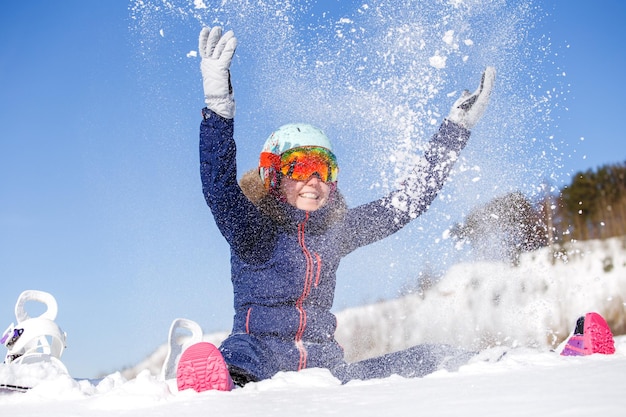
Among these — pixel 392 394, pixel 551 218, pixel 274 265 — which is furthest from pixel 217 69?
pixel 551 218

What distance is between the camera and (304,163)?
432 cm

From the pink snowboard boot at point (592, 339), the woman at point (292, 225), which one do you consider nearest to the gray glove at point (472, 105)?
the woman at point (292, 225)

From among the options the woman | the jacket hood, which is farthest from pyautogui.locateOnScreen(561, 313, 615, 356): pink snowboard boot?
the jacket hood

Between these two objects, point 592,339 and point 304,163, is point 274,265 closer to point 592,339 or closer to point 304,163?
point 304,163

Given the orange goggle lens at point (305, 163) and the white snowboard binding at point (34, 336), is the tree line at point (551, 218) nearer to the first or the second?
the orange goggle lens at point (305, 163)

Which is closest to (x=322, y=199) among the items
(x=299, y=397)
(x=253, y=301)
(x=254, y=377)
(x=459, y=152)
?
(x=253, y=301)

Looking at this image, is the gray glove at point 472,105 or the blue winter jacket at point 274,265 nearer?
the blue winter jacket at point 274,265

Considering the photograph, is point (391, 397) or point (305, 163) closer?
point (391, 397)

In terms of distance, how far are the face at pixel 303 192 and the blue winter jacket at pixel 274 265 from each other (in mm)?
69

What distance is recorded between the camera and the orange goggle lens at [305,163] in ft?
14.1

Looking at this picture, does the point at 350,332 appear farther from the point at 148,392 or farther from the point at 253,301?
the point at 148,392

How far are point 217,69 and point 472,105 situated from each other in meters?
2.17

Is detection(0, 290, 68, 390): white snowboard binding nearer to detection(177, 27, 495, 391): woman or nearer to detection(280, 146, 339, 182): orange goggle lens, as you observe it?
detection(177, 27, 495, 391): woman

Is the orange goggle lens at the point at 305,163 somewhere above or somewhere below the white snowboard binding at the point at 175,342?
above
